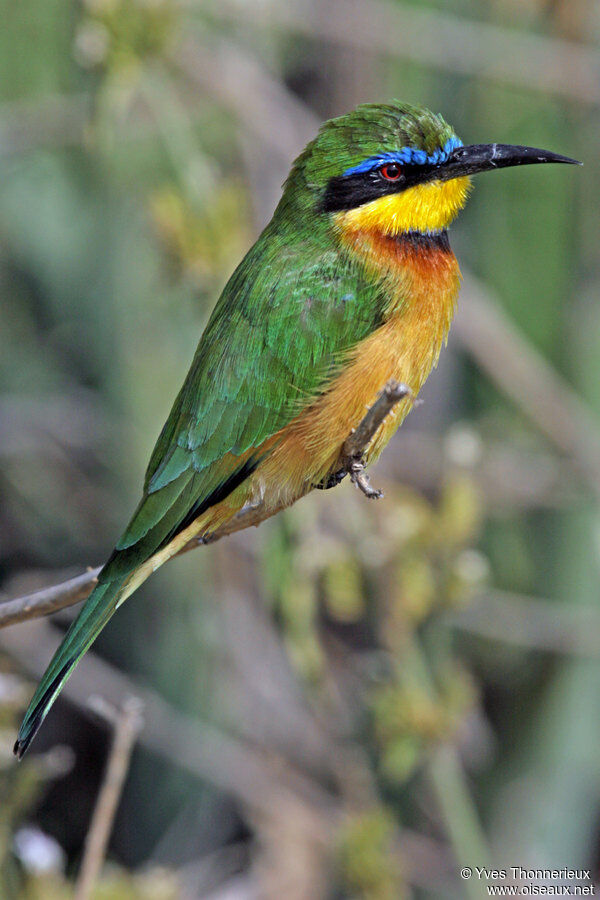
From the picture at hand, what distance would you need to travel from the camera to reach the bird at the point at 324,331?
2064mm

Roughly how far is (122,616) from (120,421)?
0.59 metres

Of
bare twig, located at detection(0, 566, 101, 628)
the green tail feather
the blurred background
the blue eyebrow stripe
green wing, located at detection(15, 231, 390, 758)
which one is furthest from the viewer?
the blurred background

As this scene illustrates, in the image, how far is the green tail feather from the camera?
1.75m

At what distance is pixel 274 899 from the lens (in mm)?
3500

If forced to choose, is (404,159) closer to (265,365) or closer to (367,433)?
(265,365)

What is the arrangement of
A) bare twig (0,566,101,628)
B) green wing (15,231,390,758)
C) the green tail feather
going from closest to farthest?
1. bare twig (0,566,101,628)
2. the green tail feather
3. green wing (15,231,390,758)

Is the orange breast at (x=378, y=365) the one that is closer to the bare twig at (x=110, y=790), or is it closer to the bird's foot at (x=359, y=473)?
the bird's foot at (x=359, y=473)

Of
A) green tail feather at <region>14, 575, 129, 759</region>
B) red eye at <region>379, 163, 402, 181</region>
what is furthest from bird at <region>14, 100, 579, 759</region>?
green tail feather at <region>14, 575, 129, 759</region>

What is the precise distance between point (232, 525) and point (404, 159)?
0.70m

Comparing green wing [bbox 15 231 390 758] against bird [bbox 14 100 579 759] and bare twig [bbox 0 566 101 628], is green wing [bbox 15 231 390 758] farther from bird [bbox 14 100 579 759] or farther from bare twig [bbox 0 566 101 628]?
bare twig [bbox 0 566 101 628]

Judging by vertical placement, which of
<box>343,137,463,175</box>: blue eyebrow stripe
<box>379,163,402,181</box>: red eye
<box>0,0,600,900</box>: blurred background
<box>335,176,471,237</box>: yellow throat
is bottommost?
<box>0,0,600,900</box>: blurred background

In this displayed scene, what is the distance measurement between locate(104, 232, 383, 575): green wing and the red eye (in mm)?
169

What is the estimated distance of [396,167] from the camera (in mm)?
2172

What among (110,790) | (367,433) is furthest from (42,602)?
(367,433)
